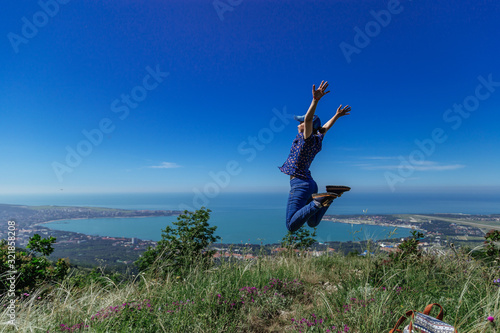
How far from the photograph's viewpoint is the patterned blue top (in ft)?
11.8

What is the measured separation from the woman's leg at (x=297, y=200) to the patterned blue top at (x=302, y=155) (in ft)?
0.40

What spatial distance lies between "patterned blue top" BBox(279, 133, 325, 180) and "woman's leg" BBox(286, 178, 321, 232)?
121mm

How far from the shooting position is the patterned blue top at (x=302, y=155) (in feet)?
11.8

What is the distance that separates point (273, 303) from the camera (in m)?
2.92

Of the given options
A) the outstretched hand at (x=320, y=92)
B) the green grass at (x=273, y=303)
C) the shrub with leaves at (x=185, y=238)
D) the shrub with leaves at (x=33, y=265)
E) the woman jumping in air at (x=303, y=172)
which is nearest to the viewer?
the green grass at (x=273, y=303)

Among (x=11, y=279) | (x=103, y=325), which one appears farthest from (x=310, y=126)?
(x=11, y=279)

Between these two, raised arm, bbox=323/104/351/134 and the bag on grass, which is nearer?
the bag on grass

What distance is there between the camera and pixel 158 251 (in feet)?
18.4

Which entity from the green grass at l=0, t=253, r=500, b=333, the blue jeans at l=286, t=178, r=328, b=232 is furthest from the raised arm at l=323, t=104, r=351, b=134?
the green grass at l=0, t=253, r=500, b=333

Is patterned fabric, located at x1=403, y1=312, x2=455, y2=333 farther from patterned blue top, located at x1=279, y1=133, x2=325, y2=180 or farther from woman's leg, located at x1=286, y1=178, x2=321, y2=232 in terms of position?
patterned blue top, located at x1=279, y1=133, x2=325, y2=180

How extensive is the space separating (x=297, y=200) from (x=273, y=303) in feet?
4.54

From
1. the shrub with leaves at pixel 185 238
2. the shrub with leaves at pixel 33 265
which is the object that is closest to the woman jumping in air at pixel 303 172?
the shrub with leaves at pixel 185 238

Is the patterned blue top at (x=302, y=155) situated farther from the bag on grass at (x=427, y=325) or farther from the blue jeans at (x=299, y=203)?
the bag on grass at (x=427, y=325)

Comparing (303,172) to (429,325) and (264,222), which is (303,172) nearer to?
(429,325)
